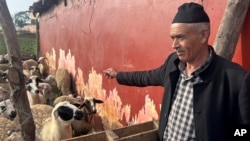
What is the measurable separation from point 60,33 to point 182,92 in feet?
36.3

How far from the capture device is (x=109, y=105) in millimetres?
6273

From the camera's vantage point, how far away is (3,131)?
17.2ft

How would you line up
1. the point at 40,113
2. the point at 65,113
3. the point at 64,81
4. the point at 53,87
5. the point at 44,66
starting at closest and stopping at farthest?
the point at 65,113
the point at 40,113
the point at 64,81
the point at 53,87
the point at 44,66

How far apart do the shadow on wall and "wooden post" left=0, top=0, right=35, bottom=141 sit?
174 centimetres

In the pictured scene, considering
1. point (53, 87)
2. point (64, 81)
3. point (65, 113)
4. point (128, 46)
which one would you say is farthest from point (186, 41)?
point (53, 87)

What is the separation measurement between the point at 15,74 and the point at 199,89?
7.36ft

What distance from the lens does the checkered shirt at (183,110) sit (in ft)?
6.22

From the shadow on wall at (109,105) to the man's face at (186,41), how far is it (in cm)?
245

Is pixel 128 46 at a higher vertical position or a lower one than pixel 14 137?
higher

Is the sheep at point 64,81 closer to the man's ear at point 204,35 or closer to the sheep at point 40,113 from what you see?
the sheep at point 40,113

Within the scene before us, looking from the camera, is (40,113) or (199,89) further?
(40,113)

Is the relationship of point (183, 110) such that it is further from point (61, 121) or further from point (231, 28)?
point (61, 121)

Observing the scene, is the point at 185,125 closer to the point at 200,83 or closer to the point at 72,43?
the point at 200,83

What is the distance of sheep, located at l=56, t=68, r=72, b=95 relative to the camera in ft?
32.2
